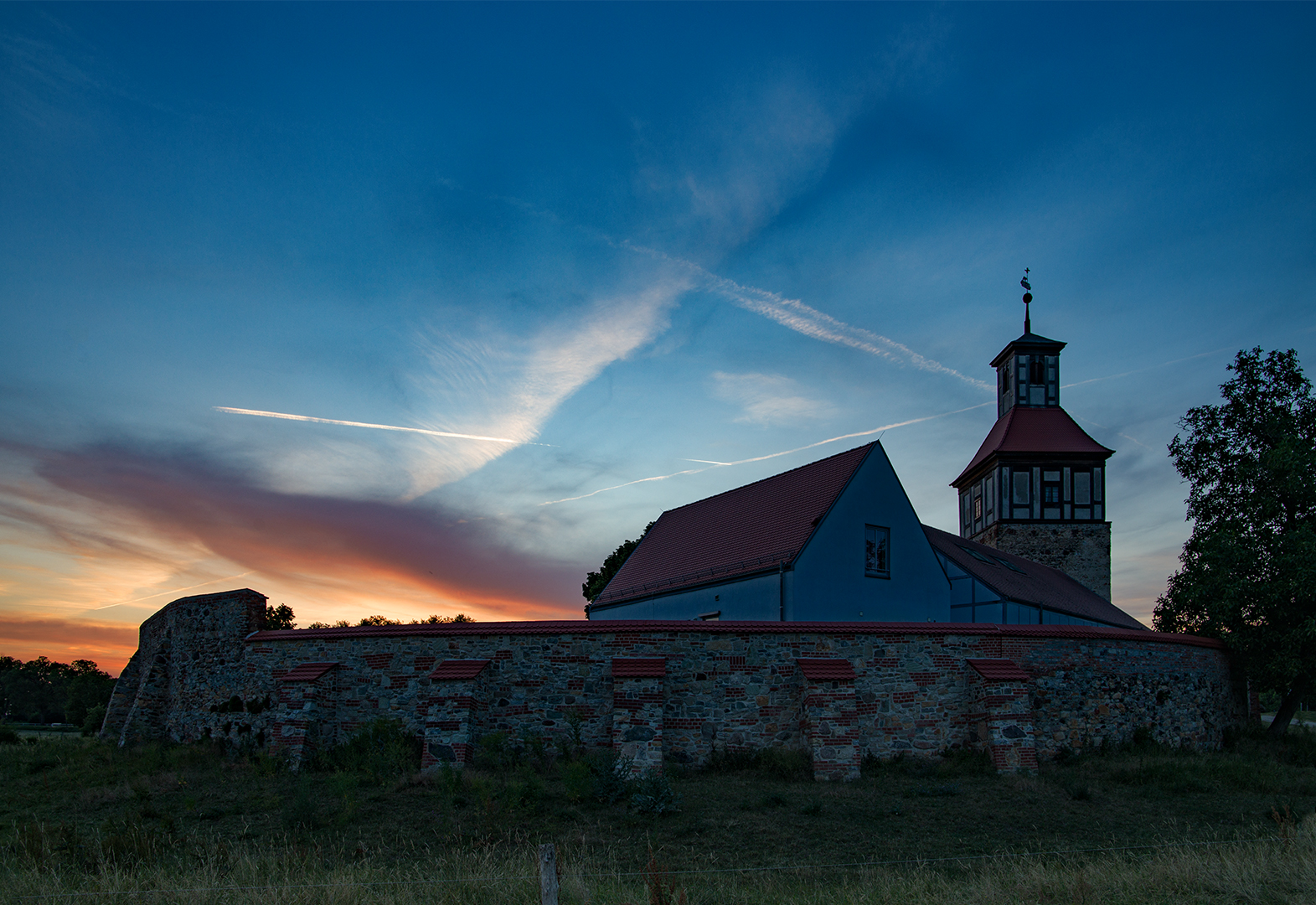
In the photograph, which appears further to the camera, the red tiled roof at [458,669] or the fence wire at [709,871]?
the red tiled roof at [458,669]

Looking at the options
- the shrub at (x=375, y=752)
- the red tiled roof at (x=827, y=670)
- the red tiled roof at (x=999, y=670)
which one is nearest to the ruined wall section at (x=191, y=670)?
the shrub at (x=375, y=752)

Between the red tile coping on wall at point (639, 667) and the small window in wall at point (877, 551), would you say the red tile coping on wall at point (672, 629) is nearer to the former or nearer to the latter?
the red tile coping on wall at point (639, 667)

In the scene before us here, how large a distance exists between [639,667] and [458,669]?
3.35 m

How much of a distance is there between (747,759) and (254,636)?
10.7m

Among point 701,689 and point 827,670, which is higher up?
point 827,670

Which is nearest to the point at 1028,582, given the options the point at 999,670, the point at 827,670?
the point at 999,670

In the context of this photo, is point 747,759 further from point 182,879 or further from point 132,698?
point 132,698

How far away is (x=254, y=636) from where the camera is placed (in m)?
18.0

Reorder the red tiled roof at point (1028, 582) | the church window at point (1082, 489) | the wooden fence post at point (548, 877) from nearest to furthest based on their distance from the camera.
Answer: the wooden fence post at point (548, 877)
the red tiled roof at point (1028, 582)
the church window at point (1082, 489)

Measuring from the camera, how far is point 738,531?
2538 centimetres

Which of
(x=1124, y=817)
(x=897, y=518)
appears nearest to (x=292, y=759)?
(x=1124, y=817)

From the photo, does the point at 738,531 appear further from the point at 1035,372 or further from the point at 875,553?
the point at 1035,372

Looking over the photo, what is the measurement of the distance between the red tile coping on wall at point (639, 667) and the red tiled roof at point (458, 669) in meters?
2.49

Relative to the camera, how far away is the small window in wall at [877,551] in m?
23.1
